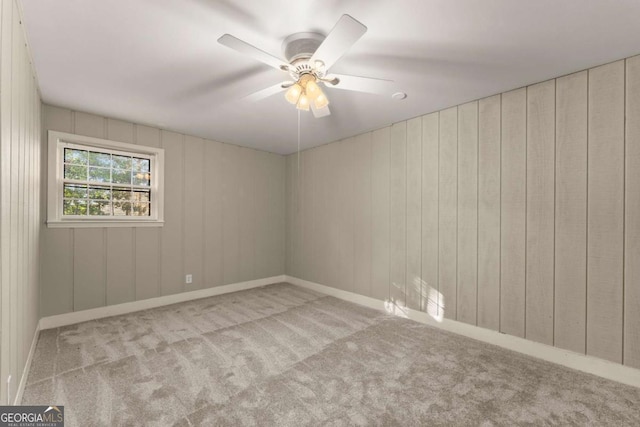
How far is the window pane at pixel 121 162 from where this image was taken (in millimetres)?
3592

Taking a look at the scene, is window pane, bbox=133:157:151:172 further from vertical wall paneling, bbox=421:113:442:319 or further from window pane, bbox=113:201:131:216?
vertical wall paneling, bbox=421:113:442:319

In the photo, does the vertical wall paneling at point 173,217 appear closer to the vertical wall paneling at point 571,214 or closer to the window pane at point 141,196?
the window pane at point 141,196

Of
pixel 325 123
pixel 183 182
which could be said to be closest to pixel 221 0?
pixel 325 123

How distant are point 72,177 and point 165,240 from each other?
1.26 meters

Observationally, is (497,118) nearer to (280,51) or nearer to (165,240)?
(280,51)

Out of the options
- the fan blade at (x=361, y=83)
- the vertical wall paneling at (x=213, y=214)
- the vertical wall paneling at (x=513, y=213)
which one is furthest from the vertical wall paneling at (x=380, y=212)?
the vertical wall paneling at (x=213, y=214)

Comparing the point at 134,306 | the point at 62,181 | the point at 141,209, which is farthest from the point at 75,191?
the point at 134,306

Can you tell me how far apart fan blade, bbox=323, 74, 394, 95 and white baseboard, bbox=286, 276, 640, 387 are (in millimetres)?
2535

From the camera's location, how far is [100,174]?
347 centimetres

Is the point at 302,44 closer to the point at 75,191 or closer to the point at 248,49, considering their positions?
the point at 248,49

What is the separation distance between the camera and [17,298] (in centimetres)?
183

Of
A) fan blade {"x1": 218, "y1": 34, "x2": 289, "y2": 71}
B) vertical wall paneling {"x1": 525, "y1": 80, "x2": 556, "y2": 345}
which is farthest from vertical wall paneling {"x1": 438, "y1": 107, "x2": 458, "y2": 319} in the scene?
fan blade {"x1": 218, "y1": 34, "x2": 289, "y2": 71}

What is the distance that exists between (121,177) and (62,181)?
589 mm

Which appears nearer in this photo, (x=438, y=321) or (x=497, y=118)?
(x=497, y=118)
